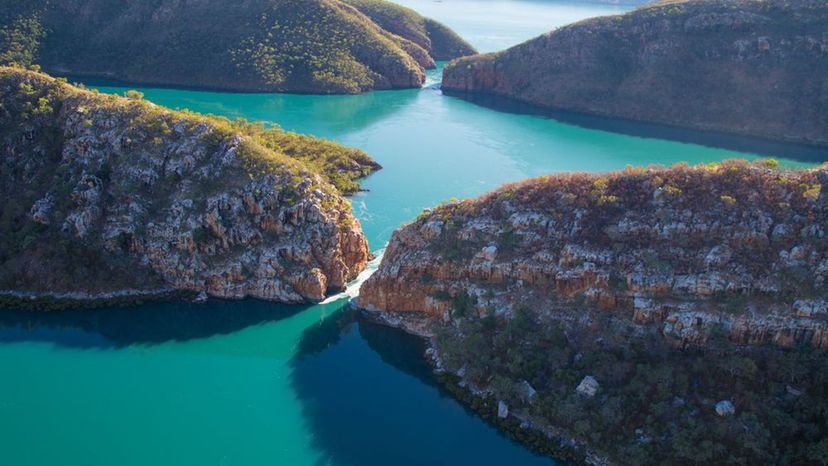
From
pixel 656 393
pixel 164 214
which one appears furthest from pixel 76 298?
pixel 656 393

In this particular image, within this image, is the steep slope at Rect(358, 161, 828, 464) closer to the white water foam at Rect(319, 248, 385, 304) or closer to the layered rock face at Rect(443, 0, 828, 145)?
the white water foam at Rect(319, 248, 385, 304)

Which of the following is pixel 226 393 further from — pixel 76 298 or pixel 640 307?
pixel 640 307

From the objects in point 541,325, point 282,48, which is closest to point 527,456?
point 541,325

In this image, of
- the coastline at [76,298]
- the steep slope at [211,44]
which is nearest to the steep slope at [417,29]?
the steep slope at [211,44]

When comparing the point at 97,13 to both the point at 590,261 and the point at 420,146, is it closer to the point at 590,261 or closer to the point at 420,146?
the point at 420,146

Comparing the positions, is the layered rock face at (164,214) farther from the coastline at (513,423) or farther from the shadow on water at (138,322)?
the coastline at (513,423)
